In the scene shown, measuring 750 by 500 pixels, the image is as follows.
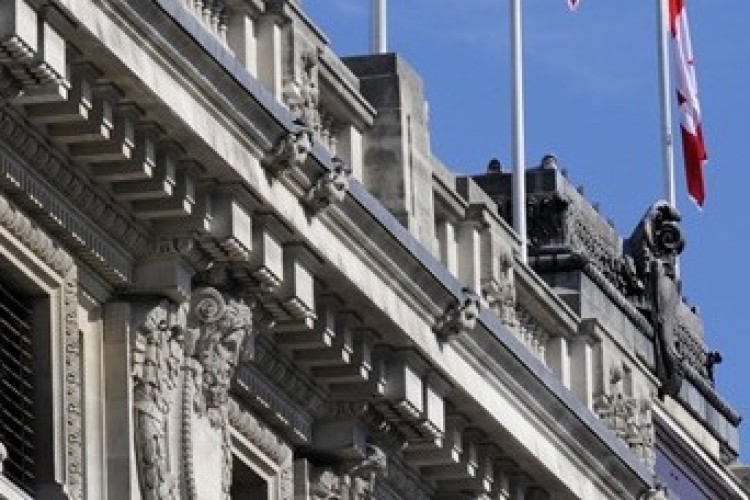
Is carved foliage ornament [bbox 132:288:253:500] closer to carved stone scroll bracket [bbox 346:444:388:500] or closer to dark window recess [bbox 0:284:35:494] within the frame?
dark window recess [bbox 0:284:35:494]

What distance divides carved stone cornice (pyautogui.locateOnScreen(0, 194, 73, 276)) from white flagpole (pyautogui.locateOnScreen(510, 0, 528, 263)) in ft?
46.5

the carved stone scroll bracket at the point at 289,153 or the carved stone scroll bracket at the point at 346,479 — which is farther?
the carved stone scroll bracket at the point at 346,479

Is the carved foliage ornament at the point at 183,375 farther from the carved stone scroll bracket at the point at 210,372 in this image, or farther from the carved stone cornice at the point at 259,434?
the carved stone cornice at the point at 259,434

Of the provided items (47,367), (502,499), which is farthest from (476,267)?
(47,367)

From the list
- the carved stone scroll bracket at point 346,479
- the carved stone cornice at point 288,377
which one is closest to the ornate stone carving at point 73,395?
the carved stone cornice at point 288,377

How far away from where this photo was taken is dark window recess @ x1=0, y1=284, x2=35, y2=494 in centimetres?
4700

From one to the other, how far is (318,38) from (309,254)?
247 cm

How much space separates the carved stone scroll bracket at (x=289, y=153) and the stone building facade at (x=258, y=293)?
0.03 m

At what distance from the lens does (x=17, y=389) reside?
47188 mm

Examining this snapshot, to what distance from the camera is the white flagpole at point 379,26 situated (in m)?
A: 57.2

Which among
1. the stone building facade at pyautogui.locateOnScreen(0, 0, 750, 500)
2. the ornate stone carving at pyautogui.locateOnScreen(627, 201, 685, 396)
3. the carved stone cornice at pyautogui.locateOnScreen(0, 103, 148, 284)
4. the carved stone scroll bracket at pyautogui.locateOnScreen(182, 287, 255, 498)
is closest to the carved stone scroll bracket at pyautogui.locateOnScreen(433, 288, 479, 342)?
the stone building facade at pyautogui.locateOnScreen(0, 0, 750, 500)

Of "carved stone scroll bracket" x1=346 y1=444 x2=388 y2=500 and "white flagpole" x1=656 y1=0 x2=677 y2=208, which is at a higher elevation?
"white flagpole" x1=656 y1=0 x2=677 y2=208

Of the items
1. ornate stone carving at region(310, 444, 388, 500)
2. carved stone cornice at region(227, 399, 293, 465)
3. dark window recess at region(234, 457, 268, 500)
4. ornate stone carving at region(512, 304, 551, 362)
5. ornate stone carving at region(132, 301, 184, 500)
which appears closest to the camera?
ornate stone carving at region(132, 301, 184, 500)

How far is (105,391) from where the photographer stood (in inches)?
1901
